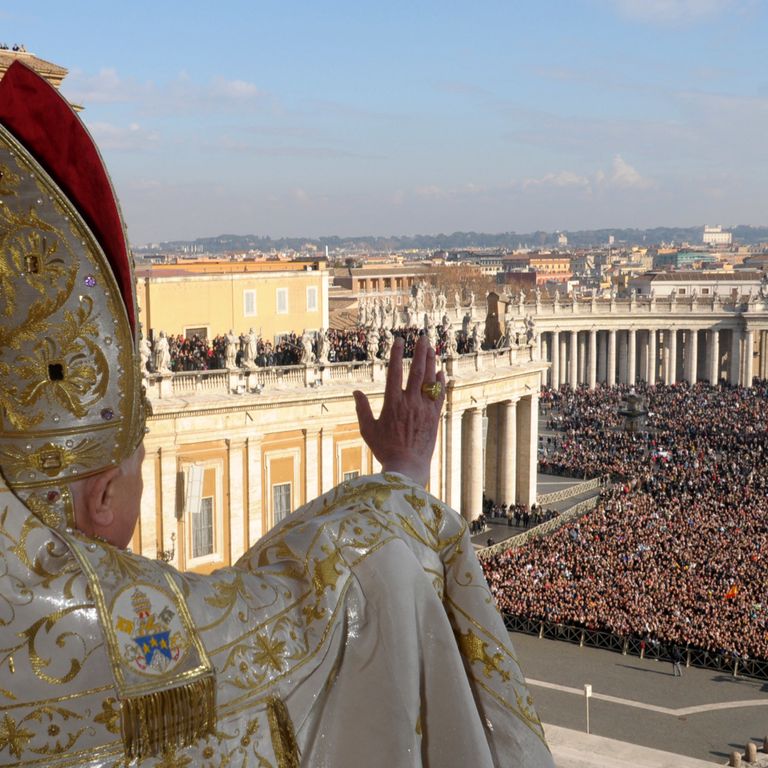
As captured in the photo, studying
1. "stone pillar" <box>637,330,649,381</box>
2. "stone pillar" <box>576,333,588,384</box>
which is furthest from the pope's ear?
"stone pillar" <box>637,330,649,381</box>

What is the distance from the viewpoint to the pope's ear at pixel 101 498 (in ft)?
7.71

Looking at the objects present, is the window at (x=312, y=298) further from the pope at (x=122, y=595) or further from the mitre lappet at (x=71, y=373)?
the mitre lappet at (x=71, y=373)

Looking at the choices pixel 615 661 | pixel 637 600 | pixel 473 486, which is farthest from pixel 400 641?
pixel 473 486

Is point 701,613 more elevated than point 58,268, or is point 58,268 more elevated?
point 58,268

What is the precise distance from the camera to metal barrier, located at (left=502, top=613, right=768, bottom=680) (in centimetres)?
2180

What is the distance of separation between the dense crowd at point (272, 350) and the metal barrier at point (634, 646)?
6.82 m

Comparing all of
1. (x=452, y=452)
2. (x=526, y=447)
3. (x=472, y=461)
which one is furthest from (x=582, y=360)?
(x=452, y=452)

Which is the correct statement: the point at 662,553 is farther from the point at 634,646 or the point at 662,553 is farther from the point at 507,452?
the point at 507,452

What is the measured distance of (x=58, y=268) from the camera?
2242 mm

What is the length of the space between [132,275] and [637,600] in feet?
76.8

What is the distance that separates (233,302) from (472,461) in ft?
27.7

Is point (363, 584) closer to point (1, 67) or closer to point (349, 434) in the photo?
point (1, 67)

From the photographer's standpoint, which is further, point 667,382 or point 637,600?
point 667,382

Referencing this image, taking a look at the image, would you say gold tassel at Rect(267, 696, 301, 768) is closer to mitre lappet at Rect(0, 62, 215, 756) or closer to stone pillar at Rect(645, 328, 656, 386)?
mitre lappet at Rect(0, 62, 215, 756)
